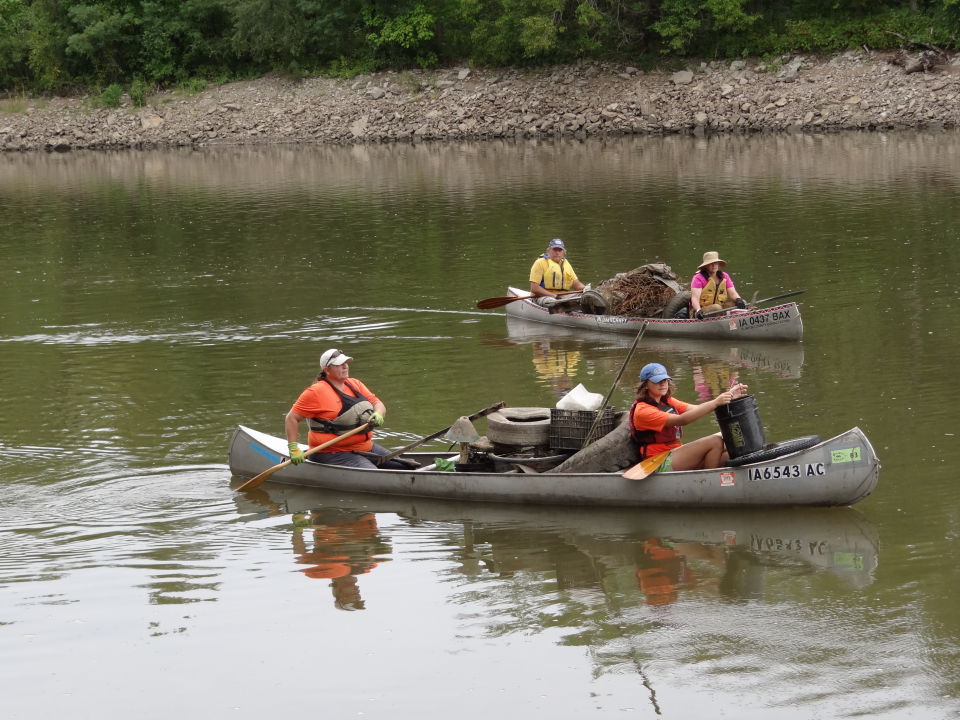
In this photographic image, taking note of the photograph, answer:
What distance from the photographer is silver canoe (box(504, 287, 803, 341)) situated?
1938 centimetres

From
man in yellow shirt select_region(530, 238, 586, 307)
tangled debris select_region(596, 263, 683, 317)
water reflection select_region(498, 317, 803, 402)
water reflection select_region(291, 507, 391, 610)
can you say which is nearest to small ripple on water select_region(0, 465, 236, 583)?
water reflection select_region(291, 507, 391, 610)

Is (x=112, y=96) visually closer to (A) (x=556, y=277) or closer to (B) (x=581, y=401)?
(A) (x=556, y=277)

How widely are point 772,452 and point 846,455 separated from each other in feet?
2.23

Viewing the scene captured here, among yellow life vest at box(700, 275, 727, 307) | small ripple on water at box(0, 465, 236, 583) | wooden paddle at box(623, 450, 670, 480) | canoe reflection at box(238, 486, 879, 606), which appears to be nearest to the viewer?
canoe reflection at box(238, 486, 879, 606)

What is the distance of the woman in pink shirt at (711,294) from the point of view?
A: 2020 centimetres

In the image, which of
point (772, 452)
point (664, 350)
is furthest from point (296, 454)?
point (664, 350)

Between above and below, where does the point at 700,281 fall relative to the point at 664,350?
above

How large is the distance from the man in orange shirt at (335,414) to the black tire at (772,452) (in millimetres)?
3665

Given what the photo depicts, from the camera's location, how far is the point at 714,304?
20.3 metres

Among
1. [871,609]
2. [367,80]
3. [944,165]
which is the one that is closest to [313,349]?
[871,609]

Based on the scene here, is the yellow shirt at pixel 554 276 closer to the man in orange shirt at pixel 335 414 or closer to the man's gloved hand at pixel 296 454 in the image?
the man in orange shirt at pixel 335 414

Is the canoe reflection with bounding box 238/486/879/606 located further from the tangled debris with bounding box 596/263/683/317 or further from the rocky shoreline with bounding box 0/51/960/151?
the rocky shoreline with bounding box 0/51/960/151

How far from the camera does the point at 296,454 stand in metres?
13.5

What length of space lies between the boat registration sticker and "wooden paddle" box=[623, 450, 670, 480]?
1.56m
